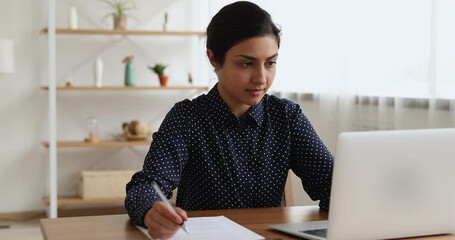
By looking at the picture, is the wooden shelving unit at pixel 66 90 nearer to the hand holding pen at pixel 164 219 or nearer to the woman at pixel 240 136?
the woman at pixel 240 136

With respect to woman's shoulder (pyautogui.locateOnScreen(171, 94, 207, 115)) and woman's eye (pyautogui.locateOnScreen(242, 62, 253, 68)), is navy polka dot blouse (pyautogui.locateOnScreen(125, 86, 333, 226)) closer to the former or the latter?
woman's shoulder (pyautogui.locateOnScreen(171, 94, 207, 115))

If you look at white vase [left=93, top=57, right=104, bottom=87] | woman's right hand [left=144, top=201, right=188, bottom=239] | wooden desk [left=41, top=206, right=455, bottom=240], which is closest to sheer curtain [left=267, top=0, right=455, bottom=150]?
white vase [left=93, top=57, right=104, bottom=87]

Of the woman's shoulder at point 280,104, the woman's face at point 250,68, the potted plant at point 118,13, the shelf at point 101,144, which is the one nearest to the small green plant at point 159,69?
the potted plant at point 118,13

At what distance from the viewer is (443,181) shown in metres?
1.39

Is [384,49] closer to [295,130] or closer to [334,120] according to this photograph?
[334,120]

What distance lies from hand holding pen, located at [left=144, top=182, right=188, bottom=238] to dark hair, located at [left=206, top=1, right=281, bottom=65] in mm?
617

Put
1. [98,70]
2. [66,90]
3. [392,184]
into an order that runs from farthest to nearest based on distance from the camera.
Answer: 1. [66,90]
2. [98,70]
3. [392,184]

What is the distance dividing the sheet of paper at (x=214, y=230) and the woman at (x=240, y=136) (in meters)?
0.20

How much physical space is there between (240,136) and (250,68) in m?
0.20

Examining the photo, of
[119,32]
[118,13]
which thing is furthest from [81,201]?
[118,13]

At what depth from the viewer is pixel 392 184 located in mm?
1354

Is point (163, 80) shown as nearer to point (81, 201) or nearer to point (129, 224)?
point (81, 201)

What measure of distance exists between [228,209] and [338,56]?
231cm

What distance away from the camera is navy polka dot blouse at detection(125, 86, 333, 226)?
6.21 feet
